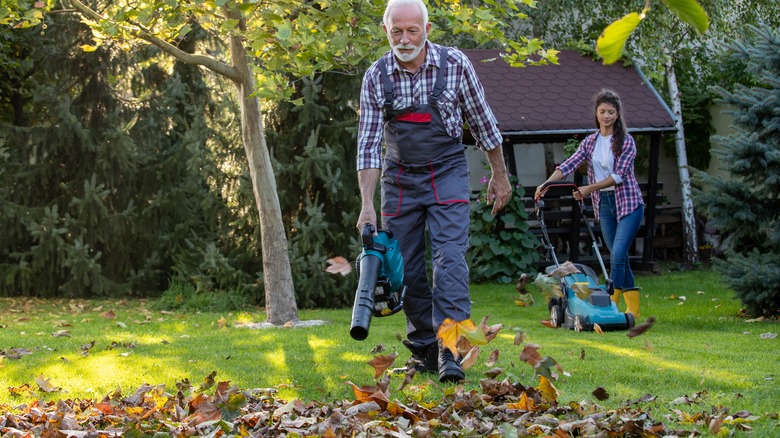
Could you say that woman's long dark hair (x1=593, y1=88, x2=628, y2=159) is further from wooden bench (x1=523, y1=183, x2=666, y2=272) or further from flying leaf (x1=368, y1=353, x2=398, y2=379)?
wooden bench (x1=523, y1=183, x2=666, y2=272)

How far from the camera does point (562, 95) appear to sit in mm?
14359

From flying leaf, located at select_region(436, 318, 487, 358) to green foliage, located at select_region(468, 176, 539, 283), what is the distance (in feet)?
29.9

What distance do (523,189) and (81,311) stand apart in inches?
237

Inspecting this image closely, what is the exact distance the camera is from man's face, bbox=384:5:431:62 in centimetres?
465

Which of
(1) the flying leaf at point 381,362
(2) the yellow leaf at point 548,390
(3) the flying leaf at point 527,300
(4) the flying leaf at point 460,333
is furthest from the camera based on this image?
(3) the flying leaf at point 527,300

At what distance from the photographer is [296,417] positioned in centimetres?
406

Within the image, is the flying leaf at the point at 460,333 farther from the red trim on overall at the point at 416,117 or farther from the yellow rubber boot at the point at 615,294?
the yellow rubber boot at the point at 615,294

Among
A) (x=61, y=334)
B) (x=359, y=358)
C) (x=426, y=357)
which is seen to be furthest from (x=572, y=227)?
(x=426, y=357)

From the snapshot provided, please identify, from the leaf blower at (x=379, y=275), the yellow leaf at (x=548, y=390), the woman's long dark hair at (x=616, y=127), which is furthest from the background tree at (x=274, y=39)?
the yellow leaf at (x=548, y=390)

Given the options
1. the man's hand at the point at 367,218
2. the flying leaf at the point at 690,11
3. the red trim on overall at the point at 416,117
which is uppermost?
the red trim on overall at the point at 416,117

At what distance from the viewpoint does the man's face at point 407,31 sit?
4648 millimetres

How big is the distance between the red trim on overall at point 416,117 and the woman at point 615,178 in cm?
300

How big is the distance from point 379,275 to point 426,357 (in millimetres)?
911

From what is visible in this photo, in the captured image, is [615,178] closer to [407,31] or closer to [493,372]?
[493,372]
